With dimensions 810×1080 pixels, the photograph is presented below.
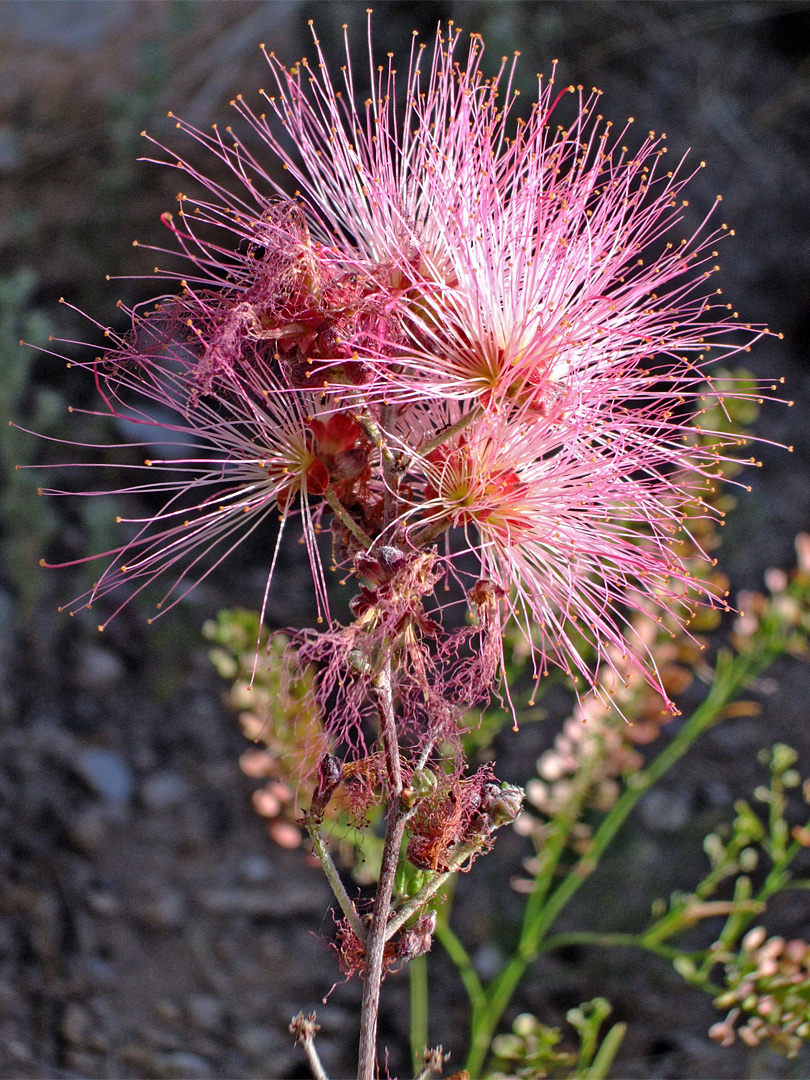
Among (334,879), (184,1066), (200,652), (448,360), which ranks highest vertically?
(448,360)

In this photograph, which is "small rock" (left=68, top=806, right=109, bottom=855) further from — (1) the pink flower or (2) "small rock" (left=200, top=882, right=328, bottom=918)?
(1) the pink flower

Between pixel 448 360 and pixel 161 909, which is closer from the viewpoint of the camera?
pixel 448 360

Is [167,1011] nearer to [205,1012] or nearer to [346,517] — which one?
[205,1012]

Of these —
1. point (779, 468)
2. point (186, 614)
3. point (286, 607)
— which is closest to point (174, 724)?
point (186, 614)

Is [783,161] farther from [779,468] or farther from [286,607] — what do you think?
[286,607]

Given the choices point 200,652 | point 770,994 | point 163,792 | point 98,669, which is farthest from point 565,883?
point 98,669

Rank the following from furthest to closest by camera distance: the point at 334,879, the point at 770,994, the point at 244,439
A: the point at 770,994 → the point at 244,439 → the point at 334,879

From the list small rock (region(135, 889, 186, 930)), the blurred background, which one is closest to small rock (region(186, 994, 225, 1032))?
the blurred background
